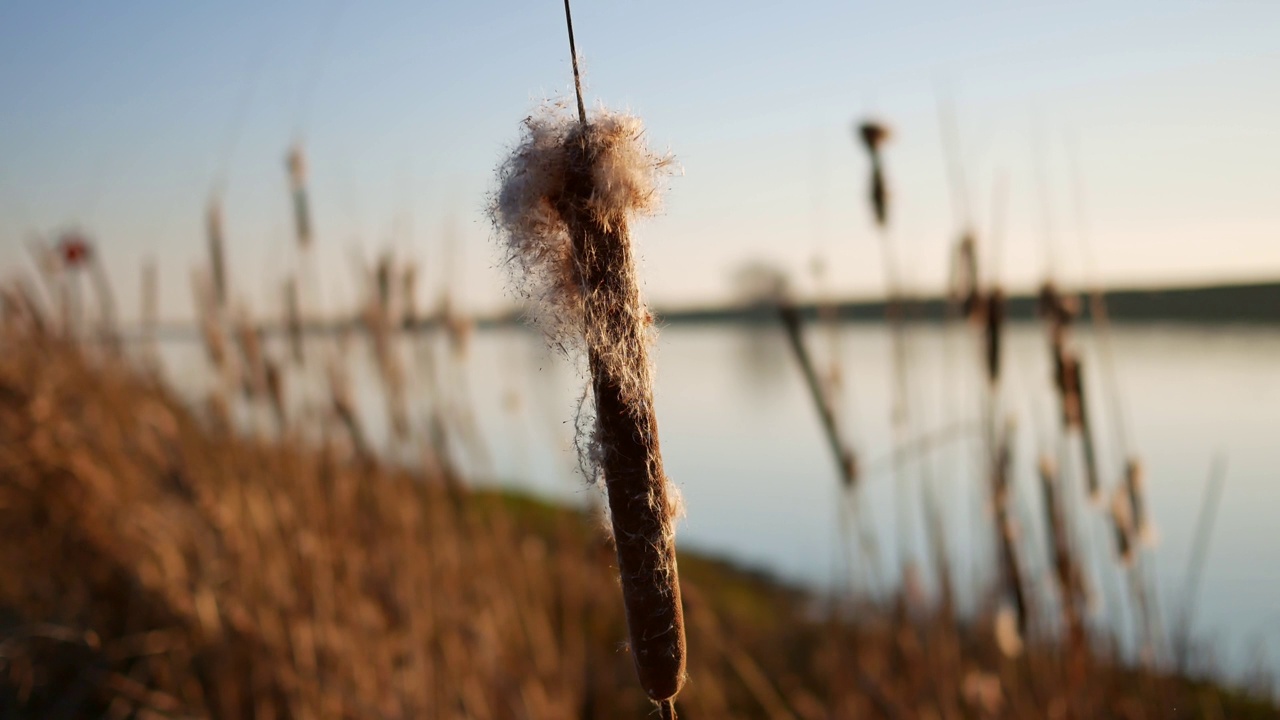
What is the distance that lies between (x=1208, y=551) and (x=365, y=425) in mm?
2722

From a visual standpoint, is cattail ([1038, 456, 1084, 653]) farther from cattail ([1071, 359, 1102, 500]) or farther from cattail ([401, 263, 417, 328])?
cattail ([401, 263, 417, 328])

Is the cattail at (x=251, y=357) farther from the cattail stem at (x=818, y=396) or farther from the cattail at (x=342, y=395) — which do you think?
the cattail stem at (x=818, y=396)

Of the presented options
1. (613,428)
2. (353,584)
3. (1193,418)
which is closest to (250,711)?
(353,584)

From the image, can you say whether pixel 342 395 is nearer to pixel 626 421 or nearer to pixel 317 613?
A: pixel 317 613

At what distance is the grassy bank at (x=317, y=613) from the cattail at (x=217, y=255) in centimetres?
33

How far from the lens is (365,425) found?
185 cm

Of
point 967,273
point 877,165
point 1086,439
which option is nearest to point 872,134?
point 877,165

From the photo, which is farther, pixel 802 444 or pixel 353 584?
pixel 802 444

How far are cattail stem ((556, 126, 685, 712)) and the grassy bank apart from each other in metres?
1.05

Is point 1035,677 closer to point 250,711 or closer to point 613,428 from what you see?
point 613,428

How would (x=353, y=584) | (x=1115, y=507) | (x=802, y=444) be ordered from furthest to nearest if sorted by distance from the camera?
(x=802, y=444), (x=353, y=584), (x=1115, y=507)

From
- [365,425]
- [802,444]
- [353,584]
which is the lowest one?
[802,444]

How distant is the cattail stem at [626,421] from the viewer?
0.28 metres

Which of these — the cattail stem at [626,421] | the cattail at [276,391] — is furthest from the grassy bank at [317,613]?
the cattail stem at [626,421]
